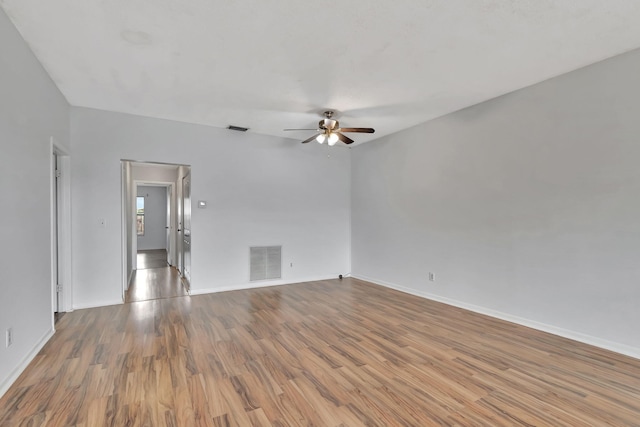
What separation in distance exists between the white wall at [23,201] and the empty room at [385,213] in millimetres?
27

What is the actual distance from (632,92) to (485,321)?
8.89ft

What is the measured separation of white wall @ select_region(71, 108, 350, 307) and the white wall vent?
0.42 feet

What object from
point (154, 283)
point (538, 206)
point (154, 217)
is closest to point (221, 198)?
point (154, 283)

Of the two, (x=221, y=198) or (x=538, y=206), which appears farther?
(x=221, y=198)

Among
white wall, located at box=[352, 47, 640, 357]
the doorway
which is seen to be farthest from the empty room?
the doorway

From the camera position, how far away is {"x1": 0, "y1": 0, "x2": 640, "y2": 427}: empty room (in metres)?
2.18

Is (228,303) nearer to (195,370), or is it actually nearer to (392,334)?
(195,370)

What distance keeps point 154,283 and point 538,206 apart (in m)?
6.22

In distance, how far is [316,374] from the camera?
2.44 meters

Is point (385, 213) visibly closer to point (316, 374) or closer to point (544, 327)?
point (544, 327)

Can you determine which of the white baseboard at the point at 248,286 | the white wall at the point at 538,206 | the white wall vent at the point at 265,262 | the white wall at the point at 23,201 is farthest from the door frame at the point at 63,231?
the white wall at the point at 538,206

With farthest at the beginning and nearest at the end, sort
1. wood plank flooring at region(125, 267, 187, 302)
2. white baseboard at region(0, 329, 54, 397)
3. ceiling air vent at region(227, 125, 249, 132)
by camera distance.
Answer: ceiling air vent at region(227, 125, 249, 132) < wood plank flooring at region(125, 267, 187, 302) < white baseboard at region(0, 329, 54, 397)

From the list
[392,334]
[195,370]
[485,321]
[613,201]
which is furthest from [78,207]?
[613,201]

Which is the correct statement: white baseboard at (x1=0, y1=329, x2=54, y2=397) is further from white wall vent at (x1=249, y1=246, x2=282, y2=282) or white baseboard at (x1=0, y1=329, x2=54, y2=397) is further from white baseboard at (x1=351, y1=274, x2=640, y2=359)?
A: white baseboard at (x1=351, y1=274, x2=640, y2=359)
